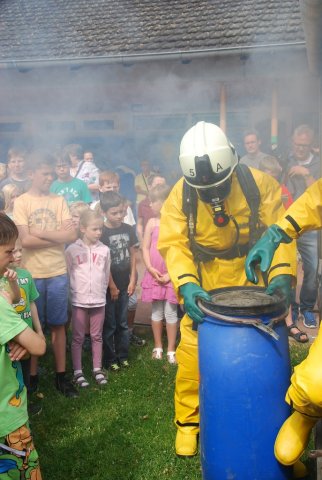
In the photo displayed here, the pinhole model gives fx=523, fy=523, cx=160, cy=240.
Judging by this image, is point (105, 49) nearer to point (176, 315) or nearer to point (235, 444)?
point (176, 315)

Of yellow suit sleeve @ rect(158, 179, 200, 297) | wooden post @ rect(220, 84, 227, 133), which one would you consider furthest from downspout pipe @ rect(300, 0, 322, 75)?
wooden post @ rect(220, 84, 227, 133)

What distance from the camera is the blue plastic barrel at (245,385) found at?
2.20m

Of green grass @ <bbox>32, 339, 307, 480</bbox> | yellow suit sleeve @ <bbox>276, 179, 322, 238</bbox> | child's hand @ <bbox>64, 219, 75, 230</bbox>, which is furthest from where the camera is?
child's hand @ <bbox>64, 219, 75, 230</bbox>

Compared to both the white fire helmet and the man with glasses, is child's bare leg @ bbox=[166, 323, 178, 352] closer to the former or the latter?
the man with glasses

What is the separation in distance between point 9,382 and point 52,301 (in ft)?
5.13

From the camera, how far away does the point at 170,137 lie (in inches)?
352

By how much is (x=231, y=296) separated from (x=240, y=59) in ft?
18.9

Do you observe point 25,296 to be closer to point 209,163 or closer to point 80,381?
point 80,381

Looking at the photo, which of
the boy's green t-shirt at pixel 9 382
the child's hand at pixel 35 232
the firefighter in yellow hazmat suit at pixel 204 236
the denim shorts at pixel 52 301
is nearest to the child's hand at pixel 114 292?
the denim shorts at pixel 52 301

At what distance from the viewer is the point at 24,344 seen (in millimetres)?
1893

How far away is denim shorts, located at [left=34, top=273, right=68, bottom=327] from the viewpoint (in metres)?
3.51


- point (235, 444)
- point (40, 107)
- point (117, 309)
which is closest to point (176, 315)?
point (117, 309)

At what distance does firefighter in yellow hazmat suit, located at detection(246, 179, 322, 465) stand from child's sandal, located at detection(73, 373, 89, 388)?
169 centimetres

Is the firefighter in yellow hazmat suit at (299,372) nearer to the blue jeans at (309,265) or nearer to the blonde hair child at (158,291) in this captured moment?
the blonde hair child at (158,291)
